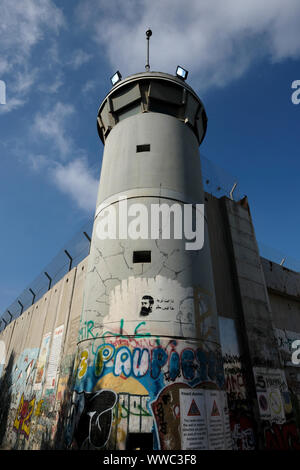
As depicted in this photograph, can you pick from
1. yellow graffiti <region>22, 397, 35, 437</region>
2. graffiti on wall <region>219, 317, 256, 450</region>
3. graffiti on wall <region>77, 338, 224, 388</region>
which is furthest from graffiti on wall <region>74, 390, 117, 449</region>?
yellow graffiti <region>22, 397, 35, 437</region>

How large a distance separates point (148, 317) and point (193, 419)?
2.49 metres

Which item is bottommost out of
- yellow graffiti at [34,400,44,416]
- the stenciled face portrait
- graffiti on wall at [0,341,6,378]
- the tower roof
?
yellow graffiti at [34,400,44,416]

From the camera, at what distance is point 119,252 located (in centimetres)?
855

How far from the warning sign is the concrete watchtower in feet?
0.07

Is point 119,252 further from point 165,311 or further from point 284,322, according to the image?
point 284,322

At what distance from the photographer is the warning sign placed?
6293 millimetres

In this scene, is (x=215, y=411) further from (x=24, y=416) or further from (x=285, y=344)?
(x=24, y=416)

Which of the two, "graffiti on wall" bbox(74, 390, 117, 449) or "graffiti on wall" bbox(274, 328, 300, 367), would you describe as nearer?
"graffiti on wall" bbox(74, 390, 117, 449)

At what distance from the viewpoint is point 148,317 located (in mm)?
7336

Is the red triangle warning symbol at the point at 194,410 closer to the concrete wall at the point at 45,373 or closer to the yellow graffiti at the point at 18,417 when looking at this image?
the concrete wall at the point at 45,373

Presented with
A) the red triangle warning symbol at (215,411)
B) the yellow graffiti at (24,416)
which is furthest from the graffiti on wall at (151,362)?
the yellow graffiti at (24,416)

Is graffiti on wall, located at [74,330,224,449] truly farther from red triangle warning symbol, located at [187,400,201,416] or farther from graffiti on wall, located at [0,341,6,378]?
graffiti on wall, located at [0,341,6,378]

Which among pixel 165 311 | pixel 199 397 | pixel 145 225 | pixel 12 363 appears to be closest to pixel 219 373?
pixel 199 397

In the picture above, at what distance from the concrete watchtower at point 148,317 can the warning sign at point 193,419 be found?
21 millimetres
